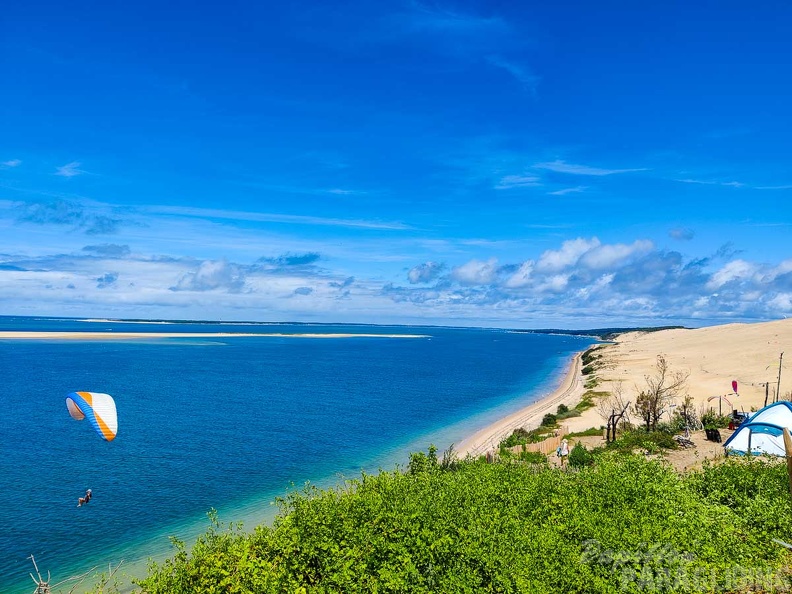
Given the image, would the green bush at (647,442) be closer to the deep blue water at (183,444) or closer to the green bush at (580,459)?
the green bush at (580,459)

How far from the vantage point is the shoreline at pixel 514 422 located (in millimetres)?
41969

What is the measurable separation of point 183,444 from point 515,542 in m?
38.6

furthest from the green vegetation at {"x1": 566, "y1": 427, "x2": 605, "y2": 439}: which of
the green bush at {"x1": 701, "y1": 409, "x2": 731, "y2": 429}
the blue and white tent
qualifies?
the blue and white tent

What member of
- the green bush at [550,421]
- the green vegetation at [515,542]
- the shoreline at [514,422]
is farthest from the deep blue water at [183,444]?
the green vegetation at [515,542]

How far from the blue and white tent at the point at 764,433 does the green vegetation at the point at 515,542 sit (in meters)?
11.6

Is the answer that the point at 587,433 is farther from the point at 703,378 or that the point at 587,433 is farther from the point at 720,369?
the point at 720,369

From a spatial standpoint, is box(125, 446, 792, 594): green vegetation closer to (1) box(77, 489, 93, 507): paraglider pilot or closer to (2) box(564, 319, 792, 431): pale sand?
(1) box(77, 489, 93, 507): paraglider pilot

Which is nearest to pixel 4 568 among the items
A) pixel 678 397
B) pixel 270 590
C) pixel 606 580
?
pixel 270 590

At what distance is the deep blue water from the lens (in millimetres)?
25797

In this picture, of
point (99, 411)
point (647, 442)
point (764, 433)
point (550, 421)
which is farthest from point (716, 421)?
point (99, 411)

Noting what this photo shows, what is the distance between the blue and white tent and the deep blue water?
22.1 metres

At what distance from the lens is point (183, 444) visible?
1713 inches

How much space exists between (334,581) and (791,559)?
11.1 m

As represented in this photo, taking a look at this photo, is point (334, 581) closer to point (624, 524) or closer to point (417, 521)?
point (417, 521)
